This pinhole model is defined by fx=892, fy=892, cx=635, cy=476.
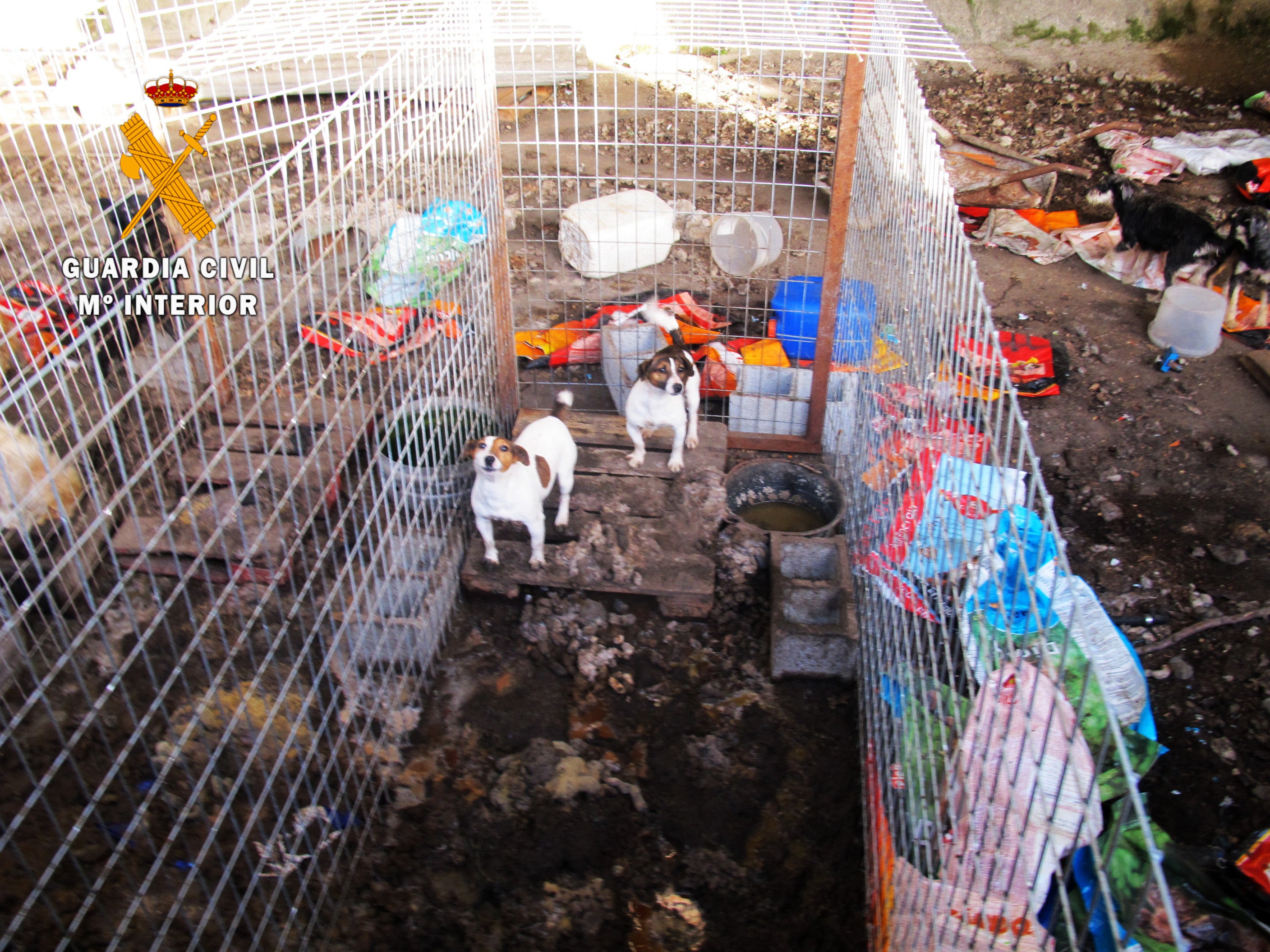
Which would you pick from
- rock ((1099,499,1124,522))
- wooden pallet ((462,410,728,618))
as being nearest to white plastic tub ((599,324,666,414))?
wooden pallet ((462,410,728,618))

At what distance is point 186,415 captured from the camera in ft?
5.85

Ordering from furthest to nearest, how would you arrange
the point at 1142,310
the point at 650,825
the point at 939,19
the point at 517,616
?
the point at 939,19 → the point at 1142,310 → the point at 517,616 → the point at 650,825

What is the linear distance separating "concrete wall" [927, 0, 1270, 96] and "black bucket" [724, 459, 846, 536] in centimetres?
698

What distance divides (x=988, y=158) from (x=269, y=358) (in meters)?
6.53

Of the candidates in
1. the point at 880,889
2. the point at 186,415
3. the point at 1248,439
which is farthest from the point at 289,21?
the point at 1248,439

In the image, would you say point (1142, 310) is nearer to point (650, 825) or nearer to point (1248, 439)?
point (1248, 439)

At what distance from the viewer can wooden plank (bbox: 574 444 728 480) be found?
4.21 meters

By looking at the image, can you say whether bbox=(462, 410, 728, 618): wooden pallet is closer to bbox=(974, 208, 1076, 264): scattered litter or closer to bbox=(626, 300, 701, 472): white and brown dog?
bbox=(626, 300, 701, 472): white and brown dog

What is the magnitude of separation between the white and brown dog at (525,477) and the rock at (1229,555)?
3033 millimetres

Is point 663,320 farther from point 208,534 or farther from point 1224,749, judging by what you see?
point 1224,749

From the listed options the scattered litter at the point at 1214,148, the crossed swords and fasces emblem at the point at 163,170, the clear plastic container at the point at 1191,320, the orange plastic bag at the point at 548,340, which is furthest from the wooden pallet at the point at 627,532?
the scattered litter at the point at 1214,148

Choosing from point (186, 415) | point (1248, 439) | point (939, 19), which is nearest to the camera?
point (186, 415)

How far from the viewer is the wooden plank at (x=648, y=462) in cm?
421

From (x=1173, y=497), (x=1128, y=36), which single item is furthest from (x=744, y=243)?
(x=1128, y=36)
